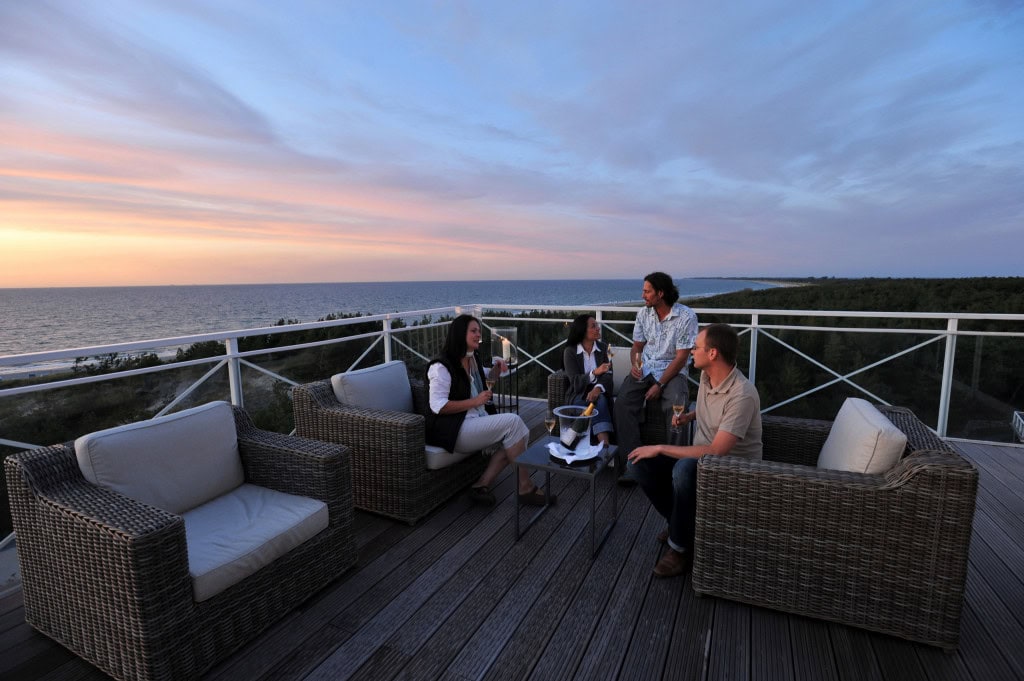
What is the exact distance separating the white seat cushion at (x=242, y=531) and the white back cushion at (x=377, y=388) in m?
0.78

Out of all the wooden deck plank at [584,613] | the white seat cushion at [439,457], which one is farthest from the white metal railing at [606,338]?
the wooden deck plank at [584,613]

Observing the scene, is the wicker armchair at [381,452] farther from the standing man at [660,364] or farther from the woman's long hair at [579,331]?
the woman's long hair at [579,331]

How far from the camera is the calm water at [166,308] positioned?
28484mm

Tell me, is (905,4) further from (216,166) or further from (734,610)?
(216,166)

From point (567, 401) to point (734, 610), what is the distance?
6.43 feet

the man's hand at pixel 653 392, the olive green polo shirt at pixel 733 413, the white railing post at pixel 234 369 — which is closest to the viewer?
the olive green polo shirt at pixel 733 413

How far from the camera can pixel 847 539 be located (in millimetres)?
1689

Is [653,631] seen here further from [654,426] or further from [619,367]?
[619,367]

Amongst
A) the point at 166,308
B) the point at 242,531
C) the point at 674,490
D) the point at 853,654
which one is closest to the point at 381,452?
the point at 242,531

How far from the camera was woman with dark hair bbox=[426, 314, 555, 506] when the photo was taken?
2.72 metres

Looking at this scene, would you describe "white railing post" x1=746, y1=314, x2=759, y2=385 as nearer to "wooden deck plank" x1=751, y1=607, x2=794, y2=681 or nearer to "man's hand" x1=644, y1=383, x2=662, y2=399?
"man's hand" x1=644, y1=383, x2=662, y2=399

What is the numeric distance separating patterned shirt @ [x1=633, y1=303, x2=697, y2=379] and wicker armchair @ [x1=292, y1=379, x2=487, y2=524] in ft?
5.17

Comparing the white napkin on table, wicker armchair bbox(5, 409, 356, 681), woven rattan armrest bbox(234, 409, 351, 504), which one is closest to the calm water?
the white napkin on table

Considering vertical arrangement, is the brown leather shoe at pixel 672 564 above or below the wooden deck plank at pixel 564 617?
above
